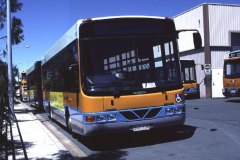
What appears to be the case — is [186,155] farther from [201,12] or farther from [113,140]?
[201,12]

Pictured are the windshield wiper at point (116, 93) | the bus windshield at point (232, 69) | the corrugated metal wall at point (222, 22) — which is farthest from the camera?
the corrugated metal wall at point (222, 22)

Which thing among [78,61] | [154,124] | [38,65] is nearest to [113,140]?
[154,124]

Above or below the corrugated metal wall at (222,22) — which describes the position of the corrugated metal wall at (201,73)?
below

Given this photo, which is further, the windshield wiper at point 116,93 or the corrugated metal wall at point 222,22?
the corrugated metal wall at point 222,22

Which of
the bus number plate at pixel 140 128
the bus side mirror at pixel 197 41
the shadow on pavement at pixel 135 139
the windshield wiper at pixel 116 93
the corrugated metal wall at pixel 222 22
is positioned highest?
the corrugated metal wall at pixel 222 22

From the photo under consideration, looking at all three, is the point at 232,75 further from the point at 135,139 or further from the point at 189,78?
the point at 135,139

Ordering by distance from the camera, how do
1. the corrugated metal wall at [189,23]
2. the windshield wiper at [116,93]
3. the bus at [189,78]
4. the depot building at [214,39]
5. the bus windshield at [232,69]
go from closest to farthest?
the windshield wiper at [116,93] < the bus windshield at [232,69] < the bus at [189,78] < the depot building at [214,39] < the corrugated metal wall at [189,23]

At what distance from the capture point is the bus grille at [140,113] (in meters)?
8.63

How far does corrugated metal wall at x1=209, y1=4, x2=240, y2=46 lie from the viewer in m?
33.6

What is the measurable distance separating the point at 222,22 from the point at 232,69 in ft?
42.2

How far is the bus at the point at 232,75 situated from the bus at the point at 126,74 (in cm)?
1289

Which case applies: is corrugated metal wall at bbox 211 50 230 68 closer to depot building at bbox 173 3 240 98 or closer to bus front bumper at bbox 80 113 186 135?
depot building at bbox 173 3 240 98

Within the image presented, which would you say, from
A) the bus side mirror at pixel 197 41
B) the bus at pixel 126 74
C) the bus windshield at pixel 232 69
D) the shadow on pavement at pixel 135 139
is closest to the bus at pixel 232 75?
the bus windshield at pixel 232 69

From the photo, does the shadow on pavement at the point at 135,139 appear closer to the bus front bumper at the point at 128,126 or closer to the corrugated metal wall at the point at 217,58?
the bus front bumper at the point at 128,126
